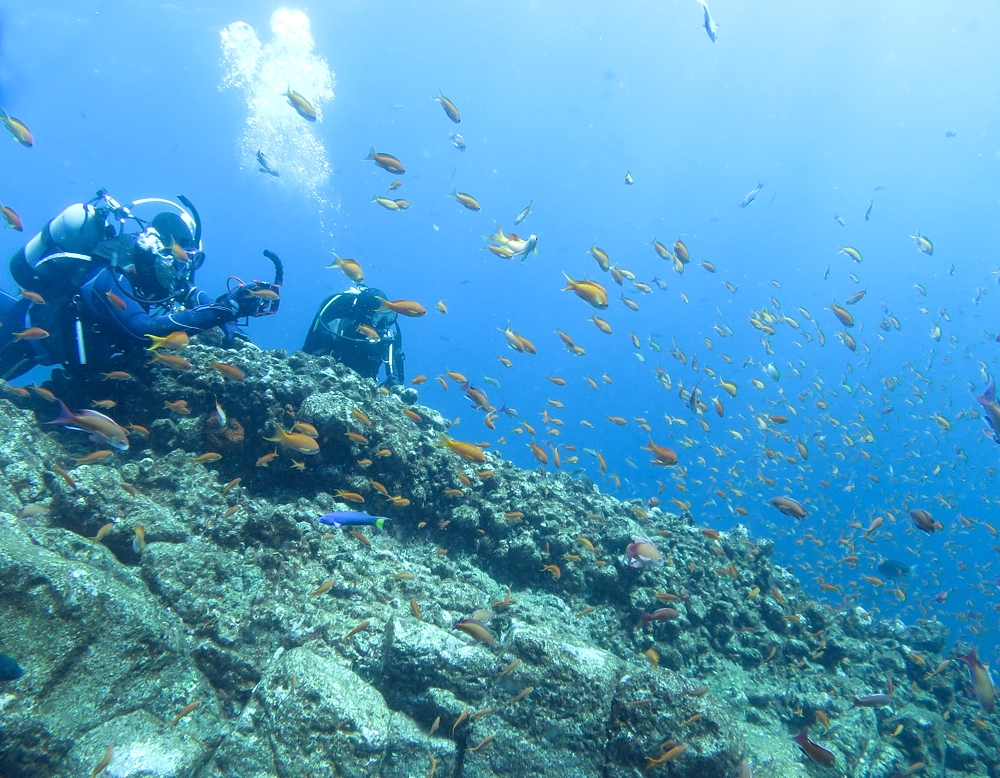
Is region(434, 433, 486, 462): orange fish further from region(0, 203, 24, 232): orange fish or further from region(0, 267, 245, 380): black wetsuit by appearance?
region(0, 203, 24, 232): orange fish

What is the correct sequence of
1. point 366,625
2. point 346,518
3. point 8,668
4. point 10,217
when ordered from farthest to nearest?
1. point 10,217
2. point 346,518
3. point 366,625
4. point 8,668

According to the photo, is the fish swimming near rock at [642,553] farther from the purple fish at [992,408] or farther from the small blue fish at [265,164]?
the small blue fish at [265,164]

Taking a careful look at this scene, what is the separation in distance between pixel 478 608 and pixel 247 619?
2.49 metres

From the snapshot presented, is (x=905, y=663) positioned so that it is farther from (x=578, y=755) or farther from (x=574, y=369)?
(x=574, y=369)

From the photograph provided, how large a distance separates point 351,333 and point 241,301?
344 cm

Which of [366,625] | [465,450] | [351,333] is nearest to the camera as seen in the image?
[366,625]

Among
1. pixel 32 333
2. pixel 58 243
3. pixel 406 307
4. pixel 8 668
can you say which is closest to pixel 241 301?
pixel 32 333

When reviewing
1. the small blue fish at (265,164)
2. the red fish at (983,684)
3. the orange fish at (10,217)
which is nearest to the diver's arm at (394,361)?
the small blue fish at (265,164)

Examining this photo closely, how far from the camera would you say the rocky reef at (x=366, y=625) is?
3.35m

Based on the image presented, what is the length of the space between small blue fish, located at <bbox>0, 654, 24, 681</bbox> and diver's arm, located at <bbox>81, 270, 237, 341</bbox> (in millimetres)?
4659

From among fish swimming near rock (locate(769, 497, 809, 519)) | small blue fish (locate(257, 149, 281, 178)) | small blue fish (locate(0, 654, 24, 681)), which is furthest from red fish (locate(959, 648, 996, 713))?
small blue fish (locate(257, 149, 281, 178))

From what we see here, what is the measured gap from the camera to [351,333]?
407 inches

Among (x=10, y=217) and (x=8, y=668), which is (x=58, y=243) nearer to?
(x=10, y=217)

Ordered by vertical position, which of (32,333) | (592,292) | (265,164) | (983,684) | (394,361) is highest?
(265,164)
